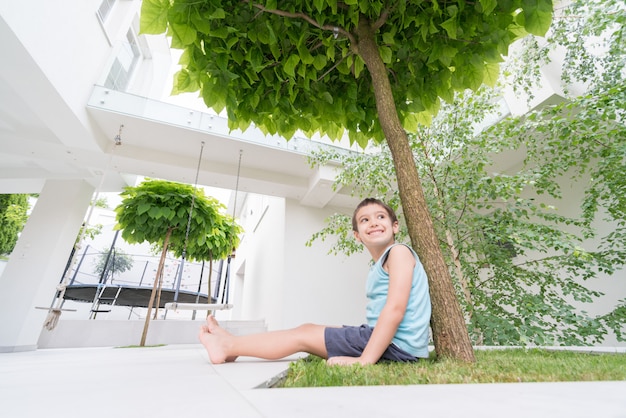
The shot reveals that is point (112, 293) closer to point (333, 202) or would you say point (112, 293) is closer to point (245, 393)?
point (333, 202)

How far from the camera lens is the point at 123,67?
4309mm

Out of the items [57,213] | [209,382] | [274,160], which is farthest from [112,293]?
[209,382]

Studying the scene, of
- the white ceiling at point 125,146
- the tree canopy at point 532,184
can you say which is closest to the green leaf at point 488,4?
the tree canopy at point 532,184

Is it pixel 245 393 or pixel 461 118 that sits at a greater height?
pixel 461 118

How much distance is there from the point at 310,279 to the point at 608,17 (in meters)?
5.17

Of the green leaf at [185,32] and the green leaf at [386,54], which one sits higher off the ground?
the green leaf at [386,54]

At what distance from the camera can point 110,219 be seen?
1114 centimetres

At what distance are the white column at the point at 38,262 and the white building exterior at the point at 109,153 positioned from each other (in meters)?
0.01

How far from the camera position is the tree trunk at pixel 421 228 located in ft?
3.45

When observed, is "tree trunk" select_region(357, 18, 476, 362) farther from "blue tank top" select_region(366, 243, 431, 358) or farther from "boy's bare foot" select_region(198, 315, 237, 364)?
"boy's bare foot" select_region(198, 315, 237, 364)

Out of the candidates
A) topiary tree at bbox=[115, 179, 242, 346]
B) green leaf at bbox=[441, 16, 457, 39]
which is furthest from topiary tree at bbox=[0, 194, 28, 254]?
green leaf at bbox=[441, 16, 457, 39]

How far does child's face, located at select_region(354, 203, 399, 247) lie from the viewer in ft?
4.25

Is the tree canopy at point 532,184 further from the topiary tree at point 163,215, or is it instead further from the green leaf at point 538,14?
the topiary tree at point 163,215

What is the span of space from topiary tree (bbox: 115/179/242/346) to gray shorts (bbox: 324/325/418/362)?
3.28 metres
